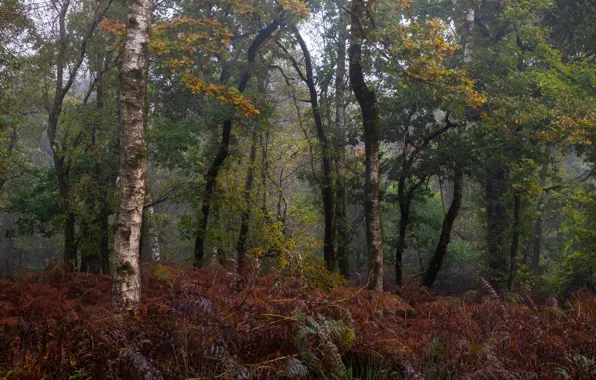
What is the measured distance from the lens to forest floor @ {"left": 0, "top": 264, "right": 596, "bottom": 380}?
3873mm

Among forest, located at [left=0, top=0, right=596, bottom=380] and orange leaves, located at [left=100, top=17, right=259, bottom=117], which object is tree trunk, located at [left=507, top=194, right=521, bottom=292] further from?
orange leaves, located at [left=100, top=17, right=259, bottom=117]

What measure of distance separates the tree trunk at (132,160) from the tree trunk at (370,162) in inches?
192

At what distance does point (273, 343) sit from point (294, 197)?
16.2 meters

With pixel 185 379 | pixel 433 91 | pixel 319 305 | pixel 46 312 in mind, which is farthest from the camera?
pixel 433 91

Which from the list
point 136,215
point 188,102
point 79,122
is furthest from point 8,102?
point 136,215

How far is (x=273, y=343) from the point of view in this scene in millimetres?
4582

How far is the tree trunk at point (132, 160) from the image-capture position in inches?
241

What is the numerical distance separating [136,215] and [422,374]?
13.0ft

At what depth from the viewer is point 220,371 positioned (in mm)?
4062

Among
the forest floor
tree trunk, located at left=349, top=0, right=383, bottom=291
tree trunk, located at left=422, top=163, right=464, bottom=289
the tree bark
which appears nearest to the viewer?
the forest floor

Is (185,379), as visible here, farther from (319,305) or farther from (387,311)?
(387,311)

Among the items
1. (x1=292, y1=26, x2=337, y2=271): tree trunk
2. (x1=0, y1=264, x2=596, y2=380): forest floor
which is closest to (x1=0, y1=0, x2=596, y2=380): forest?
(x1=0, y1=264, x2=596, y2=380): forest floor

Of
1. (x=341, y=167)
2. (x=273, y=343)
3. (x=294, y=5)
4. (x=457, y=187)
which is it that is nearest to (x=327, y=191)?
(x=341, y=167)

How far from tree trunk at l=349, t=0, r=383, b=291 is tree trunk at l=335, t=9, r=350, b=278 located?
244 inches
